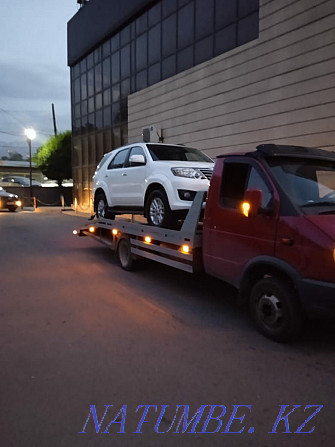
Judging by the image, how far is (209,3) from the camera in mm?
14500

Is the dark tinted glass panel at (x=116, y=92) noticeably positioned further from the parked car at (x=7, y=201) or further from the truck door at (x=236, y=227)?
the truck door at (x=236, y=227)

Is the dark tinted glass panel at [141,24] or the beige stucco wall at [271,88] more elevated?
the dark tinted glass panel at [141,24]

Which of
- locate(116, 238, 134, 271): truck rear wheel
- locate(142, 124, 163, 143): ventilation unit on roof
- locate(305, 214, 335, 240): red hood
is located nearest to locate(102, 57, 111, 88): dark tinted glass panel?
locate(142, 124, 163, 143): ventilation unit on roof

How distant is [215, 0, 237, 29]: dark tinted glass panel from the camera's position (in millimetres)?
13375

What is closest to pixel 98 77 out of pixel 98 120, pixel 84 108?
pixel 98 120

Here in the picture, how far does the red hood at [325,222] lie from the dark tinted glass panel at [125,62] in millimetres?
19350

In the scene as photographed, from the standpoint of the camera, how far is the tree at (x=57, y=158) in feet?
→ 121

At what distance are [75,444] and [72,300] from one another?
3233 millimetres

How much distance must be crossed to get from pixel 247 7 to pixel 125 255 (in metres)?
10.3

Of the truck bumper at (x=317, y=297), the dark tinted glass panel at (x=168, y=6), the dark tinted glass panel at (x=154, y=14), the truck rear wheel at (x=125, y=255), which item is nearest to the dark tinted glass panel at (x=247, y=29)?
the dark tinted glass panel at (x=168, y=6)

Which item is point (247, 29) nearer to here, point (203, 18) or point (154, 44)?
point (203, 18)

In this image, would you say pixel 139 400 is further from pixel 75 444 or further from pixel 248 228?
pixel 248 228

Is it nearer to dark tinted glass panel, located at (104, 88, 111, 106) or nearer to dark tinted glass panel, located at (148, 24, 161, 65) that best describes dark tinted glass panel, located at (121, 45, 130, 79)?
dark tinted glass panel, located at (104, 88, 111, 106)

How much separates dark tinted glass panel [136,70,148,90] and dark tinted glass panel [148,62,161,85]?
17.9 inches
